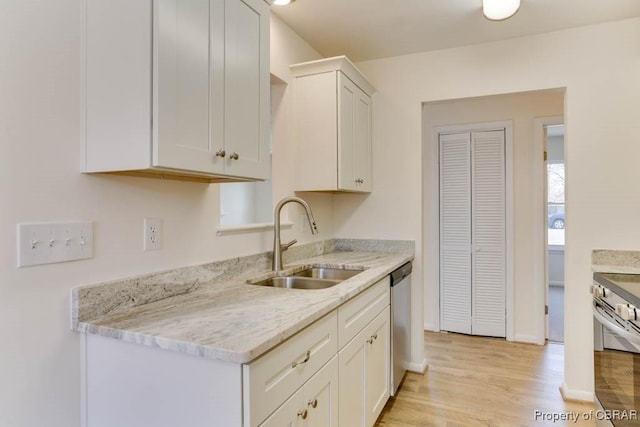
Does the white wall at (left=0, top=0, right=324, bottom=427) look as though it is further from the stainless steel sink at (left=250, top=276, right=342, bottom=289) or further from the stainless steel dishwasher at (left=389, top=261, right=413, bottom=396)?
the stainless steel dishwasher at (left=389, top=261, right=413, bottom=396)

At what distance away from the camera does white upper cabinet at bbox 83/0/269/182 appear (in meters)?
1.09

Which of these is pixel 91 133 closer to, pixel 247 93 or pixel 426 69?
pixel 247 93

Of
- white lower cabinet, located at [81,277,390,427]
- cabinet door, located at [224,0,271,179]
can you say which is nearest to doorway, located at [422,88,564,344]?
cabinet door, located at [224,0,271,179]

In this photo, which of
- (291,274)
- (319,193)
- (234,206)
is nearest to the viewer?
(291,274)

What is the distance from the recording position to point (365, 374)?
187 cm

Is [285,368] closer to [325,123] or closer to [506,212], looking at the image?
[325,123]

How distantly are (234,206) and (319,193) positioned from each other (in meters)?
0.84

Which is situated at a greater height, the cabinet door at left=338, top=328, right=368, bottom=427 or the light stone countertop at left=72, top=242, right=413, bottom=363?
the light stone countertop at left=72, top=242, right=413, bottom=363

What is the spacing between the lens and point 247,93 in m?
1.47

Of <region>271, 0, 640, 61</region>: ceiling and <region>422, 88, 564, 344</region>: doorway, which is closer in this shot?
<region>271, 0, 640, 61</region>: ceiling

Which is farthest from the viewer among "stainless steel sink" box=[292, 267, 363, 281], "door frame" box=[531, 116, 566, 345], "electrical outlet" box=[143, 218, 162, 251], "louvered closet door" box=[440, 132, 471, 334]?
"louvered closet door" box=[440, 132, 471, 334]

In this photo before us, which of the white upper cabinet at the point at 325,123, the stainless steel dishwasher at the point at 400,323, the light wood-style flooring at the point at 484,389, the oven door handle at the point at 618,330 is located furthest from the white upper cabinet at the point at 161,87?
the light wood-style flooring at the point at 484,389

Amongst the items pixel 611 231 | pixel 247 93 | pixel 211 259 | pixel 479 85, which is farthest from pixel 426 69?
pixel 211 259

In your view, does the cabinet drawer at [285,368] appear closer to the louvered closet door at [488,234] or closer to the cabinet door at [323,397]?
the cabinet door at [323,397]
